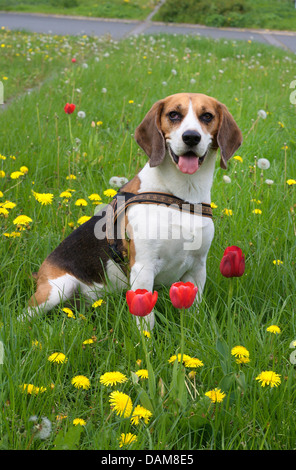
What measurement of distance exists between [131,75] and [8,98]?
1812 mm

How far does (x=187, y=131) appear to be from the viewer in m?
2.68

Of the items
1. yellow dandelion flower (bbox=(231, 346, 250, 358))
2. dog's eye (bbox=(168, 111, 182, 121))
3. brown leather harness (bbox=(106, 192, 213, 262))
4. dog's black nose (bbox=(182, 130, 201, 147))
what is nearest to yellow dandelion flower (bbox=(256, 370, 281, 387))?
yellow dandelion flower (bbox=(231, 346, 250, 358))

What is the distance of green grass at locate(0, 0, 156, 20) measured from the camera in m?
21.5

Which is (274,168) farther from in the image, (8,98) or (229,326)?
(8,98)

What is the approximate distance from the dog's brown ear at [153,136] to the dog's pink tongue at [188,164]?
0.40 feet

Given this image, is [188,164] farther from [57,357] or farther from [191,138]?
[57,357]

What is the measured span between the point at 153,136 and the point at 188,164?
1.02ft

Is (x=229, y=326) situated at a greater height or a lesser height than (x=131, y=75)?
lesser

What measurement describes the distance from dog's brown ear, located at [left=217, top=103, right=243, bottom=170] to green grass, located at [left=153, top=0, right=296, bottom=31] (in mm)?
18378

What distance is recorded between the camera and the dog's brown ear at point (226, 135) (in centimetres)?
294

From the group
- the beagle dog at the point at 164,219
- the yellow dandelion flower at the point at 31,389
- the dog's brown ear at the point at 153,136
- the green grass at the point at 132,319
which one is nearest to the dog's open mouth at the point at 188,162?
the beagle dog at the point at 164,219
